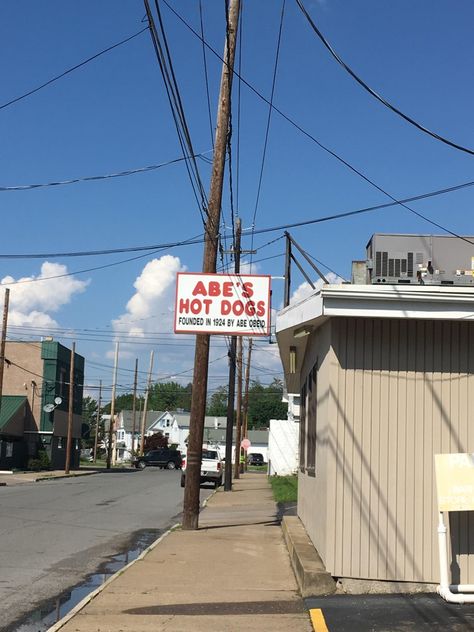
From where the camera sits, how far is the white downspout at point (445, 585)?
289 inches

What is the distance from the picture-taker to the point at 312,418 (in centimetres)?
1107

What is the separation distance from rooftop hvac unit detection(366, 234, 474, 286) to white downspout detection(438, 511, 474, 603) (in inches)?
125

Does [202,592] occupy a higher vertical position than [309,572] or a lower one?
lower

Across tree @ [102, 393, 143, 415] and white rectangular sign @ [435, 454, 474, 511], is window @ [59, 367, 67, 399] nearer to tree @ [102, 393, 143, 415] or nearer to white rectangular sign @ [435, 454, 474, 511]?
white rectangular sign @ [435, 454, 474, 511]

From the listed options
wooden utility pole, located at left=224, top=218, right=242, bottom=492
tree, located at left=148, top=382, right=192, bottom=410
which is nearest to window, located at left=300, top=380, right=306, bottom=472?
wooden utility pole, located at left=224, top=218, right=242, bottom=492

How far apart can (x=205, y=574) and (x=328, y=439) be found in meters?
2.77

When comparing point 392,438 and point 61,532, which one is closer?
point 392,438

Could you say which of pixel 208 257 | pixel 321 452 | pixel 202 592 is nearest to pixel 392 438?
pixel 321 452

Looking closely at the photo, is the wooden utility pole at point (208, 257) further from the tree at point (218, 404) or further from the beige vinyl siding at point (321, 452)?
the tree at point (218, 404)

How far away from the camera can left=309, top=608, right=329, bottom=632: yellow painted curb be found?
6598 millimetres

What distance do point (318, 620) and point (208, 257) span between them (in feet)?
29.5

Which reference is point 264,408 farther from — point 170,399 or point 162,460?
point 162,460

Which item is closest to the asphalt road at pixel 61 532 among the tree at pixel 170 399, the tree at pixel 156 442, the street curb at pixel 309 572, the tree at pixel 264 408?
the street curb at pixel 309 572

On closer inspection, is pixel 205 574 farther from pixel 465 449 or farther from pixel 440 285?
pixel 440 285
